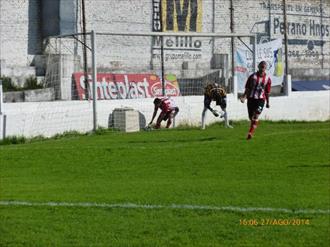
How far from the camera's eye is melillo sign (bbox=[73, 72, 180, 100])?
1389 inches

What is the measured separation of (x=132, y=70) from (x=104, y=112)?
13.1m

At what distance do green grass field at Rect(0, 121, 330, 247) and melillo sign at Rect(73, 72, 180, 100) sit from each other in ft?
50.9

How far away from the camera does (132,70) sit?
41094mm

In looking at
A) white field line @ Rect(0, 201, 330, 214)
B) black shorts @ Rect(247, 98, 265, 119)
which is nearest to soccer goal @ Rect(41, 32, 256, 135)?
black shorts @ Rect(247, 98, 265, 119)

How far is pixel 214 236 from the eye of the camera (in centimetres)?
903

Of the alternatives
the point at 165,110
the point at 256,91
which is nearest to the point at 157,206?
the point at 256,91

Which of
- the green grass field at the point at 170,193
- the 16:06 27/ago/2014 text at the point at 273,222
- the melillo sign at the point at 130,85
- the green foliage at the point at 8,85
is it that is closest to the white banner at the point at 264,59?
the melillo sign at the point at 130,85

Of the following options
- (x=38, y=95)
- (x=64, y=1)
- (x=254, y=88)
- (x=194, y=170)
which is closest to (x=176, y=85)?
(x=38, y=95)

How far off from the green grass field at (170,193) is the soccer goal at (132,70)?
9.09 meters

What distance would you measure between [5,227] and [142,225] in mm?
1548

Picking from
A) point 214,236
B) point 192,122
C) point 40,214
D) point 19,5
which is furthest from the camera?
point 19,5

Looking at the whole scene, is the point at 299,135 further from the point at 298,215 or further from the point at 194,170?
the point at 298,215

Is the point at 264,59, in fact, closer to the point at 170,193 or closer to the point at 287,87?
the point at 287,87

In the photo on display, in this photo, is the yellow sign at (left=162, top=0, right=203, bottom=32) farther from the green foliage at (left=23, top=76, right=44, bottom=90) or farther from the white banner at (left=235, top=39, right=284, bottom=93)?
the green foliage at (left=23, top=76, right=44, bottom=90)
